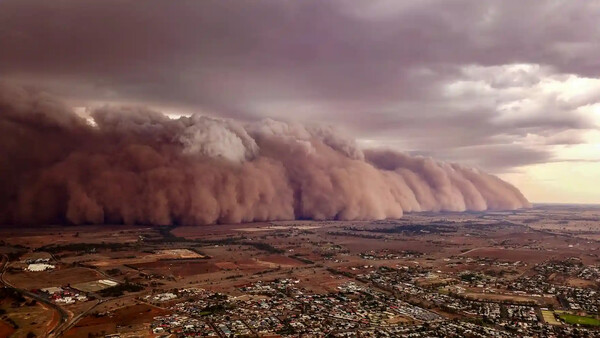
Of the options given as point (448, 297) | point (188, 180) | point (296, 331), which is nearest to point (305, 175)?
point (188, 180)

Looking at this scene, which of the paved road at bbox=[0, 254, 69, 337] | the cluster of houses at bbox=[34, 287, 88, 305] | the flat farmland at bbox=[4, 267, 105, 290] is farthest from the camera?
the flat farmland at bbox=[4, 267, 105, 290]

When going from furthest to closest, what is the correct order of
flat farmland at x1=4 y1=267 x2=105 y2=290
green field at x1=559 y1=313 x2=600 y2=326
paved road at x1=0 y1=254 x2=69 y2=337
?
flat farmland at x1=4 y1=267 x2=105 y2=290
green field at x1=559 y1=313 x2=600 y2=326
paved road at x1=0 y1=254 x2=69 y2=337

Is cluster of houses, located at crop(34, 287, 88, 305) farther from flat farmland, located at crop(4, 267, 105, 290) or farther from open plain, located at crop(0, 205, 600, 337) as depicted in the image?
flat farmland, located at crop(4, 267, 105, 290)

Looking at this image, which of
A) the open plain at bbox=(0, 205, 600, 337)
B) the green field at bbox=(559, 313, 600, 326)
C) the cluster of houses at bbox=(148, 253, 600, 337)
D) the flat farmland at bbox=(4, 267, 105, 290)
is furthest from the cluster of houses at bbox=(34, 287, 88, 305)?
the green field at bbox=(559, 313, 600, 326)

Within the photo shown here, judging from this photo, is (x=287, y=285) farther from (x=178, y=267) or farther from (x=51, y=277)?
(x=51, y=277)

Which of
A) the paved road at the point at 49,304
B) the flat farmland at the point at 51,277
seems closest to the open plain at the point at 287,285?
the flat farmland at the point at 51,277

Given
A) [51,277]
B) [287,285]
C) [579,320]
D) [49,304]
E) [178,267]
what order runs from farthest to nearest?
[178,267]
[51,277]
[287,285]
[49,304]
[579,320]

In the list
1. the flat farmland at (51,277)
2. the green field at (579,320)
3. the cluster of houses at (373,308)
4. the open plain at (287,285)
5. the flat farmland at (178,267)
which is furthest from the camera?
the flat farmland at (178,267)

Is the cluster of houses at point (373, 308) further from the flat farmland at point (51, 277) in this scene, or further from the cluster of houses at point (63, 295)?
the flat farmland at point (51, 277)

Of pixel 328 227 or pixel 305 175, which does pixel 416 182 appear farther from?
pixel 328 227

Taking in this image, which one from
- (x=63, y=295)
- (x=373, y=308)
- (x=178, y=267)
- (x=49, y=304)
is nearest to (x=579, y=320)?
(x=373, y=308)
